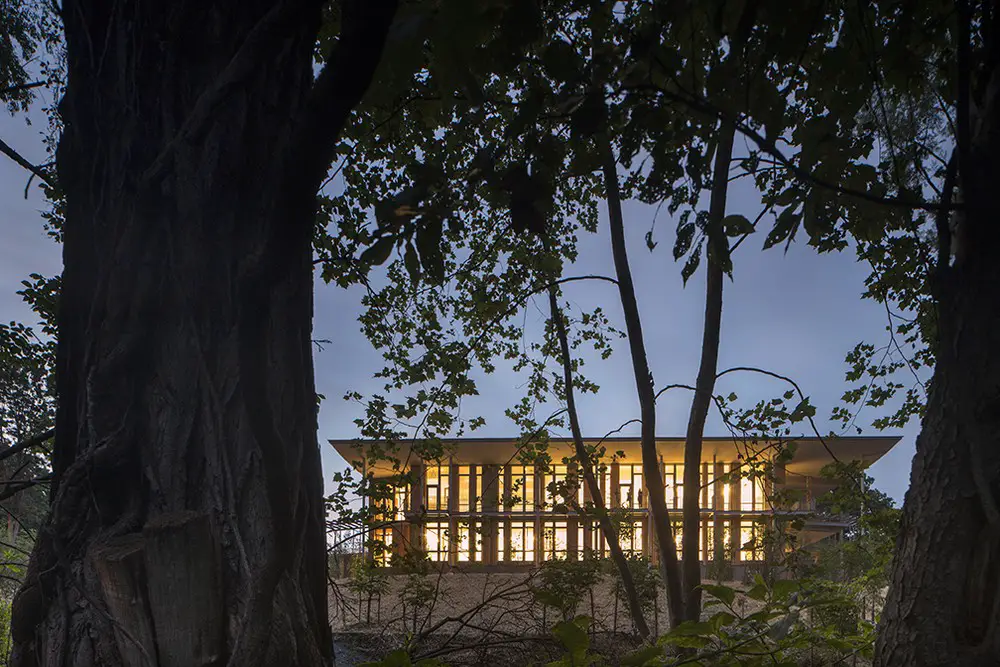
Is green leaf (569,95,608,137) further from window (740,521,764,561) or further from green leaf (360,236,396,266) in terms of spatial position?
window (740,521,764,561)

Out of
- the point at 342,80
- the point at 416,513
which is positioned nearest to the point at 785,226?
the point at 342,80

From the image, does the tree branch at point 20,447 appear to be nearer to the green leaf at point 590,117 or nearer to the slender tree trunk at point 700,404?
the green leaf at point 590,117

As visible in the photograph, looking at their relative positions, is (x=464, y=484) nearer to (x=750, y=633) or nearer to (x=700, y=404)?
(x=700, y=404)

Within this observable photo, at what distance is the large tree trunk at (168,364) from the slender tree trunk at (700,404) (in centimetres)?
254

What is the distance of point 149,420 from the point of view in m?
1.29

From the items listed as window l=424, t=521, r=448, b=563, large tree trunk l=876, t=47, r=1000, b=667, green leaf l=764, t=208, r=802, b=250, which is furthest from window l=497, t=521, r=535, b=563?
green leaf l=764, t=208, r=802, b=250

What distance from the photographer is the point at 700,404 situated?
3535 millimetres

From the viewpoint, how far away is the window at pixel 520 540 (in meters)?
24.8

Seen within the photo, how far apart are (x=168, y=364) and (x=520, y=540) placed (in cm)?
2589

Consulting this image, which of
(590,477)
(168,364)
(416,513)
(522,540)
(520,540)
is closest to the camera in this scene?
(168,364)

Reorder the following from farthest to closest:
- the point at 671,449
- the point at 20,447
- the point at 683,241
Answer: the point at 671,449, the point at 20,447, the point at 683,241

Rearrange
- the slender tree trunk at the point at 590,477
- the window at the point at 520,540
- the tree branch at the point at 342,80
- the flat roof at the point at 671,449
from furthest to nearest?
the window at the point at 520,540 < the flat roof at the point at 671,449 < the slender tree trunk at the point at 590,477 < the tree branch at the point at 342,80

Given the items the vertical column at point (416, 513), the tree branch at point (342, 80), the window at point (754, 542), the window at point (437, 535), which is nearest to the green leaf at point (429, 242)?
the tree branch at point (342, 80)

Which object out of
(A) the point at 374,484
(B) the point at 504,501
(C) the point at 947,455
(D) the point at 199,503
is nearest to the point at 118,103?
(D) the point at 199,503
